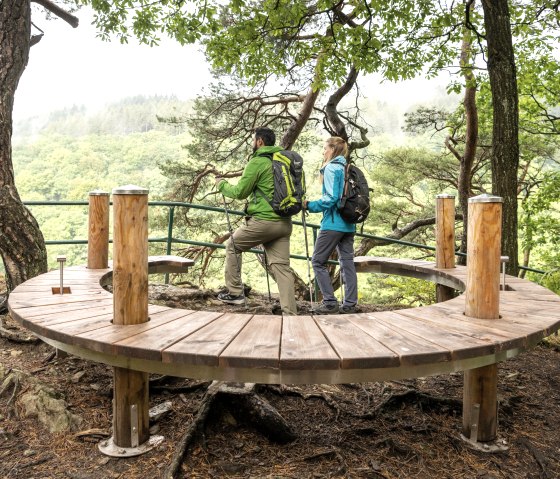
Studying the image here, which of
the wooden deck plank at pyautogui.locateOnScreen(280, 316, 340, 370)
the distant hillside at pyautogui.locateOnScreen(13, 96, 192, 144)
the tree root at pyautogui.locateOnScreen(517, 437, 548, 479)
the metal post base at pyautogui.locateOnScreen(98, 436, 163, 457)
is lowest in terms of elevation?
the tree root at pyautogui.locateOnScreen(517, 437, 548, 479)

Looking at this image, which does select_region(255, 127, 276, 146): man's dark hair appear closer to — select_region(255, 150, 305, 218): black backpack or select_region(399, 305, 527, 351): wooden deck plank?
select_region(255, 150, 305, 218): black backpack

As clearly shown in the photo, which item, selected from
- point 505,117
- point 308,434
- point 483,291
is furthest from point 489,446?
point 505,117

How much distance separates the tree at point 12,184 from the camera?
4.32 metres

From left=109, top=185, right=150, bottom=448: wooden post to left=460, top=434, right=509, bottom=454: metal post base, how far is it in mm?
1796

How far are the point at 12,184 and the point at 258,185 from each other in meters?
2.24

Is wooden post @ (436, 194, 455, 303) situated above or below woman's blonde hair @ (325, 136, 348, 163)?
below

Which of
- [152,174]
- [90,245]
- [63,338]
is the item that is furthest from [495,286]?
[152,174]

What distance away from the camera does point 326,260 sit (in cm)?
438

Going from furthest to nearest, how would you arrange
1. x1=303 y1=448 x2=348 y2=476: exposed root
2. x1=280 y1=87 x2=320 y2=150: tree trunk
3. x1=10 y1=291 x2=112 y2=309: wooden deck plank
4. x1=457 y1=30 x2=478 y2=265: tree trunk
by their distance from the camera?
x1=280 y1=87 x2=320 y2=150: tree trunk
x1=457 y1=30 x2=478 y2=265: tree trunk
x1=10 y1=291 x2=112 y2=309: wooden deck plank
x1=303 y1=448 x2=348 y2=476: exposed root

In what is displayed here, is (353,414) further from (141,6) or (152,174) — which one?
(152,174)

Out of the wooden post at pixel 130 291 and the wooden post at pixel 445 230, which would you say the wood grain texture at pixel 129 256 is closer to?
the wooden post at pixel 130 291

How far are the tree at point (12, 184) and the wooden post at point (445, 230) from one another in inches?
141

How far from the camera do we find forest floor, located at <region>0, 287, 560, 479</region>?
2.48 m

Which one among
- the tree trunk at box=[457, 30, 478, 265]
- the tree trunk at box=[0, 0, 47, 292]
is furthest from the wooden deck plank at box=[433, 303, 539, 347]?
the tree trunk at box=[457, 30, 478, 265]
